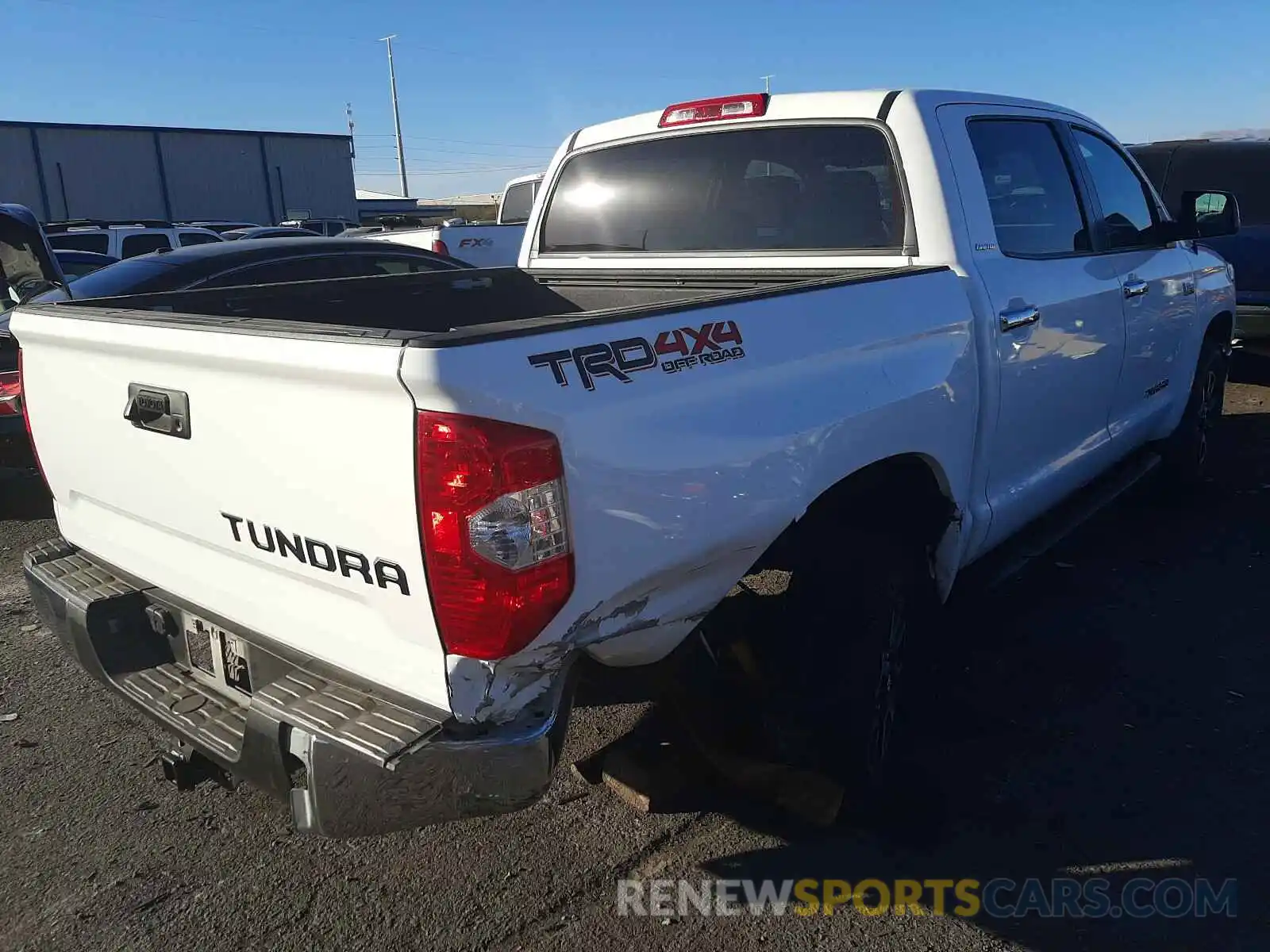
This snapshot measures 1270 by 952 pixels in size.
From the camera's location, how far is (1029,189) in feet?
12.2

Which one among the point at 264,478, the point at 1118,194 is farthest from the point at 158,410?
the point at 1118,194

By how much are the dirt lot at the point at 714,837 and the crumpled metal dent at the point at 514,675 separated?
0.90 m

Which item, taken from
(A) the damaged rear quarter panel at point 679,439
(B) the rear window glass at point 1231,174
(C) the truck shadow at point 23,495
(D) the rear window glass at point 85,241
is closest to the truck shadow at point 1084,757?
(A) the damaged rear quarter panel at point 679,439

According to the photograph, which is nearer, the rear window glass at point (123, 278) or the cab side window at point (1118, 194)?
the cab side window at point (1118, 194)

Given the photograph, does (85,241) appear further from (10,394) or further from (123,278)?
(10,394)

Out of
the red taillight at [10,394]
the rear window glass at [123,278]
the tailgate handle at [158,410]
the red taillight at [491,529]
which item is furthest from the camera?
the rear window glass at [123,278]

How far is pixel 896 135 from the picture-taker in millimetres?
3295

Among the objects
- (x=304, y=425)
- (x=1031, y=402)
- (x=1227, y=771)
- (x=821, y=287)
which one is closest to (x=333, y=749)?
(x=304, y=425)

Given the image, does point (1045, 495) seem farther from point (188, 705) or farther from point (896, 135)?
point (188, 705)

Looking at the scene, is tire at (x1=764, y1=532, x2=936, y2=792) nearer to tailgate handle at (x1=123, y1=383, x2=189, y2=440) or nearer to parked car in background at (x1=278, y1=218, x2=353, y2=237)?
tailgate handle at (x1=123, y1=383, x2=189, y2=440)

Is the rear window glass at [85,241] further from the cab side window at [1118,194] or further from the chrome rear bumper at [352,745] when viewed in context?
the chrome rear bumper at [352,745]

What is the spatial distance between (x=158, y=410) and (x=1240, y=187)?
Answer: 9.86 m

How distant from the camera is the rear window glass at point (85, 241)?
45.3 feet

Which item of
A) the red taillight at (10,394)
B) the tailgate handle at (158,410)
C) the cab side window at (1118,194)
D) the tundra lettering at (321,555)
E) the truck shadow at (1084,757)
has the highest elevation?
the cab side window at (1118,194)
